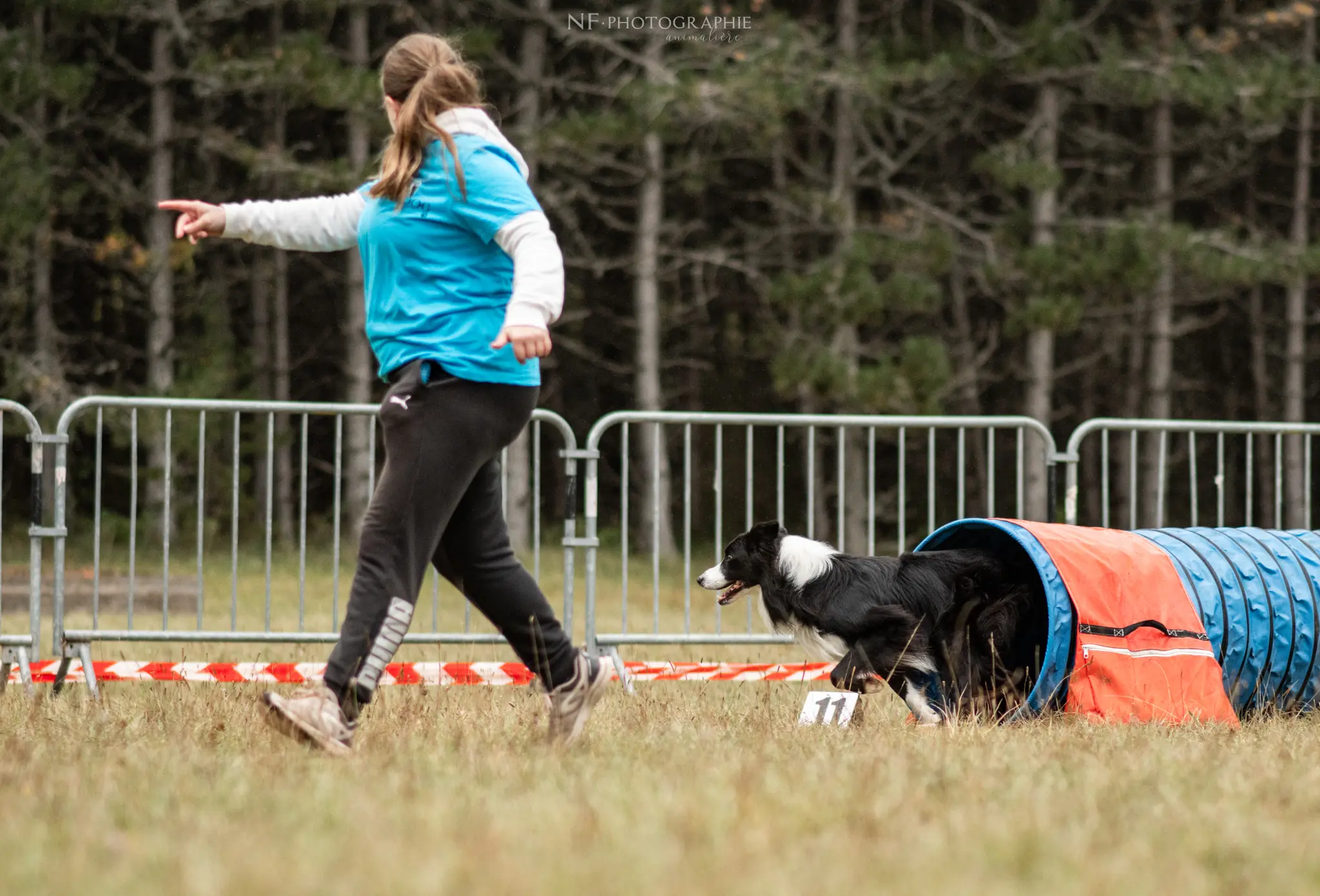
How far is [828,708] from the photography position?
4.79 m

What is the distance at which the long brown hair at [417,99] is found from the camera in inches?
146

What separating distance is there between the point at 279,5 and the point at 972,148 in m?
9.78

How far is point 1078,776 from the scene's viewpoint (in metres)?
3.41

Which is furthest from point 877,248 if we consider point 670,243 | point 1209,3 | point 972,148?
point 1209,3

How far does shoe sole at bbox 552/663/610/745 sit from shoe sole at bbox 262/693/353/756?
0.60m

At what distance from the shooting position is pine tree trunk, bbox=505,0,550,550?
14984 millimetres

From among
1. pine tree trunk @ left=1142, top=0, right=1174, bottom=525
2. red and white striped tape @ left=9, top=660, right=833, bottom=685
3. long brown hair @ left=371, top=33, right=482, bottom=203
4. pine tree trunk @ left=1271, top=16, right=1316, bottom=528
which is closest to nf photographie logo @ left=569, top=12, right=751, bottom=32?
pine tree trunk @ left=1142, top=0, right=1174, bottom=525

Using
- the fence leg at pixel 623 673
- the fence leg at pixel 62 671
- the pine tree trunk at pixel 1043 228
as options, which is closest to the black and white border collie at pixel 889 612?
the fence leg at pixel 623 673

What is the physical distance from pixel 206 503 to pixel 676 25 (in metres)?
7.77

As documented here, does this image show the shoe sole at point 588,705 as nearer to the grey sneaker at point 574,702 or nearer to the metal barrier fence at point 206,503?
the grey sneaker at point 574,702

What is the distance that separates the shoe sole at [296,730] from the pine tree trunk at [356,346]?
37.9 feet

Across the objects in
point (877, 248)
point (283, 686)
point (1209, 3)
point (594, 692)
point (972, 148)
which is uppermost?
point (1209, 3)

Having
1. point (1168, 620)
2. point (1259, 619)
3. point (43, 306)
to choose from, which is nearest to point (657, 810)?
point (1168, 620)

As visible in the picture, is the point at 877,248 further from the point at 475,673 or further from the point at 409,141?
the point at 409,141
